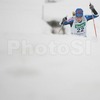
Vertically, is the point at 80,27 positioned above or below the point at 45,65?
above

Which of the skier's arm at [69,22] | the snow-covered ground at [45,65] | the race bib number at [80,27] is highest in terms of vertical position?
the skier's arm at [69,22]

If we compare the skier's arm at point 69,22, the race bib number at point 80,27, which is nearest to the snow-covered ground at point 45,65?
the race bib number at point 80,27

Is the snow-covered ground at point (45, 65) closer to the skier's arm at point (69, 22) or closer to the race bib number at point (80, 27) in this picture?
the race bib number at point (80, 27)

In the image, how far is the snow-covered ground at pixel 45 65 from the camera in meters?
2.93

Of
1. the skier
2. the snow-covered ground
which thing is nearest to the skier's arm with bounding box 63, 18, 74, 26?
the skier

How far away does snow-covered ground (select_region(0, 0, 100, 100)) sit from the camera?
293 centimetres

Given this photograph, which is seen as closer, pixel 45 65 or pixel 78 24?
pixel 45 65

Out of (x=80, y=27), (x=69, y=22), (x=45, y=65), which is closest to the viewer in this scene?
(x=45, y=65)

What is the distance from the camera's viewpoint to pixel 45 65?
133 inches

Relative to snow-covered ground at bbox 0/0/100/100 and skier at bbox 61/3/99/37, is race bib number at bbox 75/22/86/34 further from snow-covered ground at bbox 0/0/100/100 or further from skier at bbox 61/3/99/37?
snow-covered ground at bbox 0/0/100/100

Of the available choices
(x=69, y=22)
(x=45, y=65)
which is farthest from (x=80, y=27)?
(x=45, y=65)

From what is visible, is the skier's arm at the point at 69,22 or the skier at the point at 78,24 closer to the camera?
the skier at the point at 78,24

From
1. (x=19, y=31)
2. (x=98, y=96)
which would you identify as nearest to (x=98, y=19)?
(x=19, y=31)

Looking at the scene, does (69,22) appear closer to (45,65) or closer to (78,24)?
(78,24)
